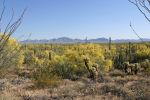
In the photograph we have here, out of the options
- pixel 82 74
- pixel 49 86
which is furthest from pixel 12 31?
pixel 82 74

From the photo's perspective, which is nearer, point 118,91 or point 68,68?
point 118,91

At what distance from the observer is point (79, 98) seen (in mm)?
14680

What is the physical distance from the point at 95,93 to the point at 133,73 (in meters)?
14.7

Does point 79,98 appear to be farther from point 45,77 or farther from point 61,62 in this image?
point 61,62

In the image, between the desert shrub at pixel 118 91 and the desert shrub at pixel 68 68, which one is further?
the desert shrub at pixel 68 68

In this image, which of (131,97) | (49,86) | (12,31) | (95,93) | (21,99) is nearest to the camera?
(12,31)

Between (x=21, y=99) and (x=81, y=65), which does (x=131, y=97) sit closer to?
(x=21, y=99)

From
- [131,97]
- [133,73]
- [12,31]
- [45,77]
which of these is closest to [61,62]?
[133,73]

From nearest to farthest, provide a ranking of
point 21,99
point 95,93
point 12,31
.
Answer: point 12,31 < point 21,99 < point 95,93

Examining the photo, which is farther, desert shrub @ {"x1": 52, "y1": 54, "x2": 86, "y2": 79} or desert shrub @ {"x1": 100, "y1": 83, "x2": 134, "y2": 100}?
desert shrub @ {"x1": 52, "y1": 54, "x2": 86, "y2": 79}

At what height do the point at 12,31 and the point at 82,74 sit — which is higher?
the point at 12,31

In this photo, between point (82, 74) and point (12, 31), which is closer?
point (12, 31)

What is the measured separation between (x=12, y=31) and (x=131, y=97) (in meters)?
8.09

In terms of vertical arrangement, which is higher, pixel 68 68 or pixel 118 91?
pixel 118 91
